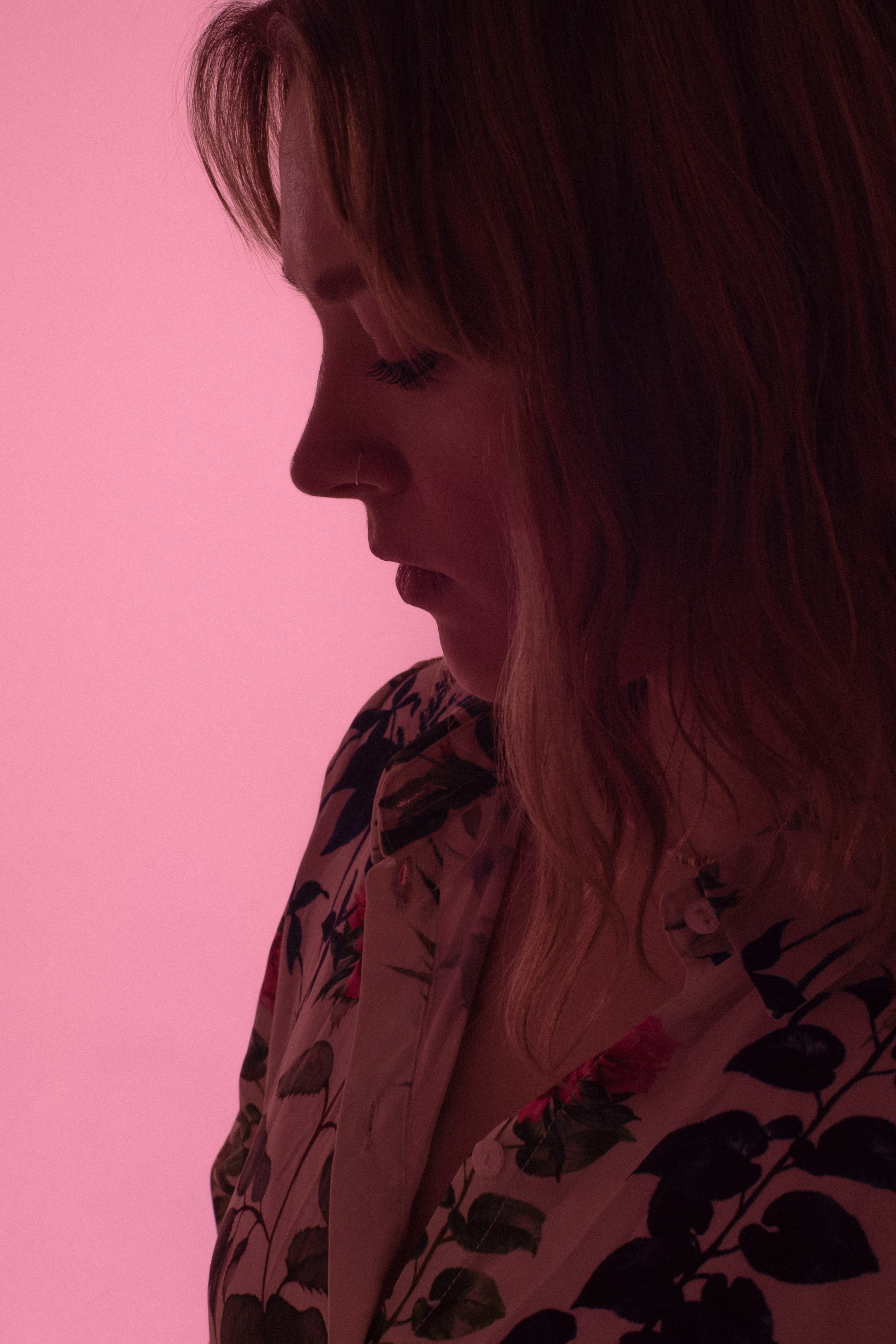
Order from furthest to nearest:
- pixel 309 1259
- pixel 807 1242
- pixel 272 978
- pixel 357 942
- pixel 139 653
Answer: pixel 139 653
pixel 272 978
pixel 357 942
pixel 309 1259
pixel 807 1242

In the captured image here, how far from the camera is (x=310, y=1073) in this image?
701 mm

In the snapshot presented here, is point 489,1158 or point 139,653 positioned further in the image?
point 139,653

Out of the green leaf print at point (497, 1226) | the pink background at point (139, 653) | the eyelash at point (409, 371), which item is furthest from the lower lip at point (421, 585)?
the pink background at point (139, 653)

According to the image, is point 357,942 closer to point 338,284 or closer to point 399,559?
point 399,559

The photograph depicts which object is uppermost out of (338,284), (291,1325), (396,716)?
(338,284)

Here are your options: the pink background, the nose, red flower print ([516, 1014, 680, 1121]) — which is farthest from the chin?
the pink background

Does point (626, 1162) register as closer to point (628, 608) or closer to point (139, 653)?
point (628, 608)

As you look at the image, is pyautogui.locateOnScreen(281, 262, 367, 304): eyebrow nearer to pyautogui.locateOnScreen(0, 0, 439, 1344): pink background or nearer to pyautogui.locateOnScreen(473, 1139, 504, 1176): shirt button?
pyautogui.locateOnScreen(473, 1139, 504, 1176): shirt button

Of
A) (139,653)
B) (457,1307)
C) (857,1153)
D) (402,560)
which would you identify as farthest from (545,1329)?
(139,653)

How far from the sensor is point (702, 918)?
0.56m

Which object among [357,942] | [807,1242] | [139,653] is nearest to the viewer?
[807,1242]

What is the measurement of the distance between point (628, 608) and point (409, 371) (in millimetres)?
167

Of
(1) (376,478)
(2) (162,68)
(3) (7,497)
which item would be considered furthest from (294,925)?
(2) (162,68)

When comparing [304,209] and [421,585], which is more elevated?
[304,209]
